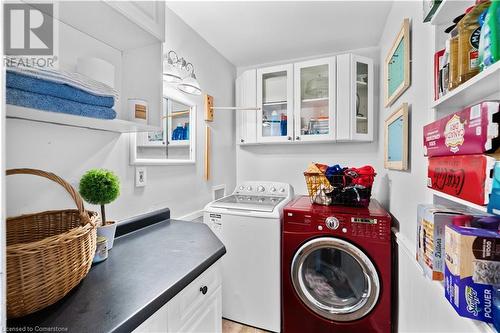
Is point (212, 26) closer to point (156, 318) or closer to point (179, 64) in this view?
point (179, 64)

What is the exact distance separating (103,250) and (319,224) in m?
1.32

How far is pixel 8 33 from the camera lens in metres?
0.87

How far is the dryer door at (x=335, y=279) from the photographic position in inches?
63.9

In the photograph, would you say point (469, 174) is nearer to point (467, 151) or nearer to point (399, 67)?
point (467, 151)

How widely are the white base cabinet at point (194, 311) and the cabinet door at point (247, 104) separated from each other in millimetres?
1678

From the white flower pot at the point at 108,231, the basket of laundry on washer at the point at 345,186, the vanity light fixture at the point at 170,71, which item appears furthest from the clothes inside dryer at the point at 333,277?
the vanity light fixture at the point at 170,71

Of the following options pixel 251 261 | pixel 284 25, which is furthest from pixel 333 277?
pixel 284 25

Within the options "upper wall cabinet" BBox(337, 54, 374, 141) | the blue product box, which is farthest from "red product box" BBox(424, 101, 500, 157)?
"upper wall cabinet" BBox(337, 54, 374, 141)

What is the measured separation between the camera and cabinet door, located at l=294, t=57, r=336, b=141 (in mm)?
2262

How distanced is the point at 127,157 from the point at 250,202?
1090 millimetres

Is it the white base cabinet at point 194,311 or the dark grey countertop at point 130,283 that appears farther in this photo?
the white base cabinet at point 194,311

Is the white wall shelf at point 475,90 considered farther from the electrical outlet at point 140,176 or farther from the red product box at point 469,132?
the electrical outlet at point 140,176

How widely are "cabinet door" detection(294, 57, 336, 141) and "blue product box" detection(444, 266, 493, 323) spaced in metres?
1.75

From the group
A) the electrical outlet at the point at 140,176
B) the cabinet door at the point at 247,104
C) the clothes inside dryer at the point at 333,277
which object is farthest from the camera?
the cabinet door at the point at 247,104
